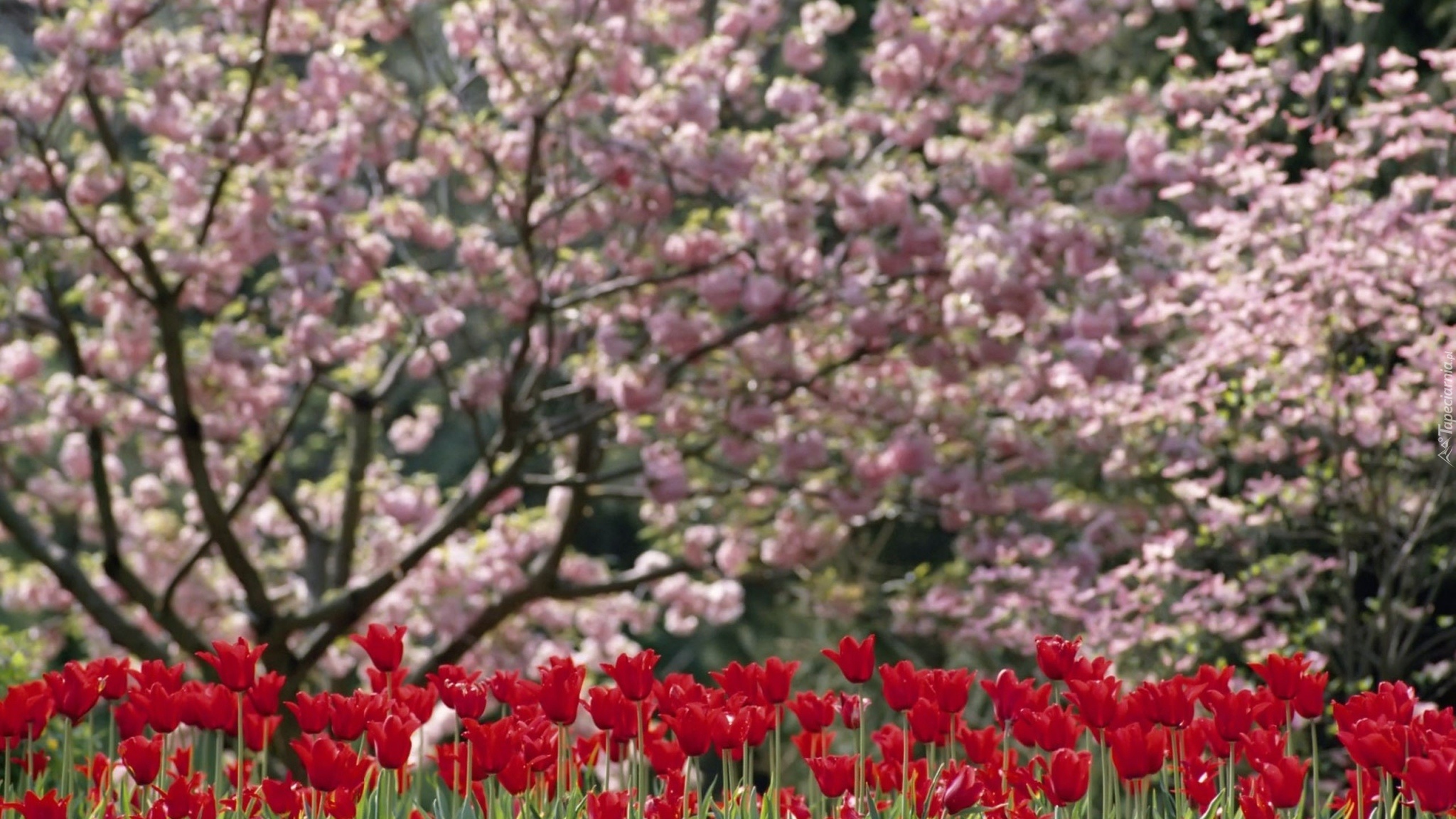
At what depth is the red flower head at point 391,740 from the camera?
2615 mm

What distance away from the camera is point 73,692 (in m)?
3.00

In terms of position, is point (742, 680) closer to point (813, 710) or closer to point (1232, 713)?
point (813, 710)

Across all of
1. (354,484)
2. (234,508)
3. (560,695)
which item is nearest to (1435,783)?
(560,695)

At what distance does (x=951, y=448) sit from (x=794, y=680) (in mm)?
4663

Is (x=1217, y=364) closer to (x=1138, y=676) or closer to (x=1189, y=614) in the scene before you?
(x=1189, y=614)

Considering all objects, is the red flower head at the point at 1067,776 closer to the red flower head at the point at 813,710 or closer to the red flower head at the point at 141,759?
the red flower head at the point at 813,710

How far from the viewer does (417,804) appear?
115 inches

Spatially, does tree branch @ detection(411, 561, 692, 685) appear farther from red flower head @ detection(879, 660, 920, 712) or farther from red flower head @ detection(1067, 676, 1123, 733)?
red flower head @ detection(1067, 676, 1123, 733)

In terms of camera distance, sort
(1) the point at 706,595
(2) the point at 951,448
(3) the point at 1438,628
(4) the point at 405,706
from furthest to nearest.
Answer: (1) the point at 706,595, (2) the point at 951,448, (3) the point at 1438,628, (4) the point at 405,706

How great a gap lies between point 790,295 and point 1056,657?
425cm

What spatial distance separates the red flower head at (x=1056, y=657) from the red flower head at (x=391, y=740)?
985 mm

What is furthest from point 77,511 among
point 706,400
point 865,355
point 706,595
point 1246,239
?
point 1246,239

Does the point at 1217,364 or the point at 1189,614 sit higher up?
the point at 1217,364

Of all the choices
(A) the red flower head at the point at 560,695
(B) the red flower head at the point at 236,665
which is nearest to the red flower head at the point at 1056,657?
(A) the red flower head at the point at 560,695
